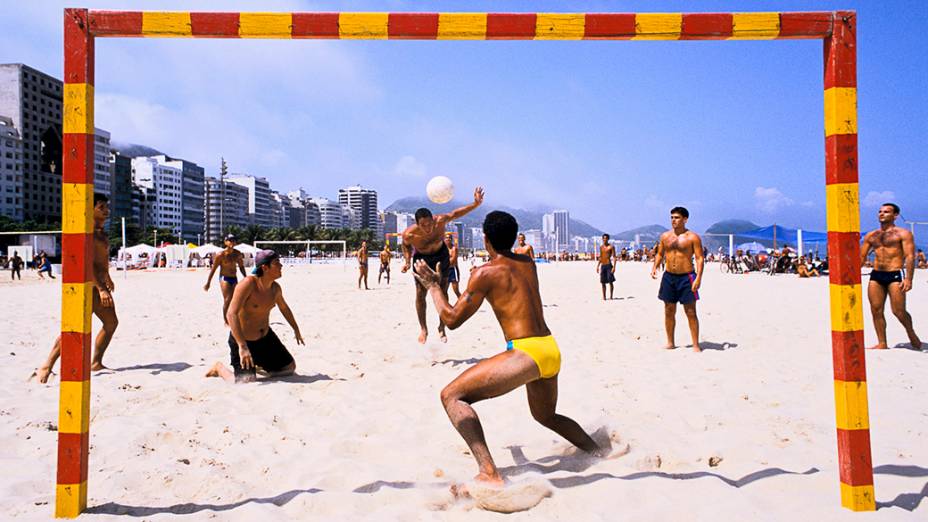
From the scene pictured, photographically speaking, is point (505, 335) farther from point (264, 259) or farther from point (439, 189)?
point (439, 189)

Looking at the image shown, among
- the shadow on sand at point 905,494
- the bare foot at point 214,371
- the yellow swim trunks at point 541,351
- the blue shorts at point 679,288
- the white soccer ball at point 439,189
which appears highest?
the white soccer ball at point 439,189

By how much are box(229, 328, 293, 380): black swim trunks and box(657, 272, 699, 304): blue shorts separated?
444 centimetres

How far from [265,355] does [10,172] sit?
123 metres

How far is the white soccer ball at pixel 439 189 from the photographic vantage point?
692 centimetres

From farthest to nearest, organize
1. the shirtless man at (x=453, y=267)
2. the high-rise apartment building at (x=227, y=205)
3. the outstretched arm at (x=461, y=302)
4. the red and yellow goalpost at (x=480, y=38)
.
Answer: the high-rise apartment building at (x=227, y=205)
the shirtless man at (x=453, y=267)
the outstretched arm at (x=461, y=302)
the red and yellow goalpost at (x=480, y=38)

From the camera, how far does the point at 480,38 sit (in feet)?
9.61

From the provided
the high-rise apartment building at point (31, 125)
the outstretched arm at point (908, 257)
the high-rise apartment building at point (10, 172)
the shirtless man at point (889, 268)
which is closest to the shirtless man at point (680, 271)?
the shirtless man at point (889, 268)

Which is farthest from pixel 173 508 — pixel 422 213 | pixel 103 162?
pixel 103 162

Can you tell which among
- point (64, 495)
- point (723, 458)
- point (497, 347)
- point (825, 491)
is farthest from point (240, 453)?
point (497, 347)

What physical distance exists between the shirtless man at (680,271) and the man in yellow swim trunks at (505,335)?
13.9 ft

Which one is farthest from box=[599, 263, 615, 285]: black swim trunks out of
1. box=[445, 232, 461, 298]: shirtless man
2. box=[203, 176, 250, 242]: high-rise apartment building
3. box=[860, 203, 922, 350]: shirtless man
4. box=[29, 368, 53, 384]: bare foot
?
box=[203, 176, 250, 242]: high-rise apartment building

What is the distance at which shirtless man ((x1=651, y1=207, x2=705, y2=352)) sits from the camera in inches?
273

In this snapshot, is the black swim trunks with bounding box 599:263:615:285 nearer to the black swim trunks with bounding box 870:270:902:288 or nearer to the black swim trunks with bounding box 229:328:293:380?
A: the black swim trunks with bounding box 870:270:902:288

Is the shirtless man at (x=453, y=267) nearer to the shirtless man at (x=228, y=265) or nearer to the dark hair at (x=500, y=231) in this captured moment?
the shirtless man at (x=228, y=265)
